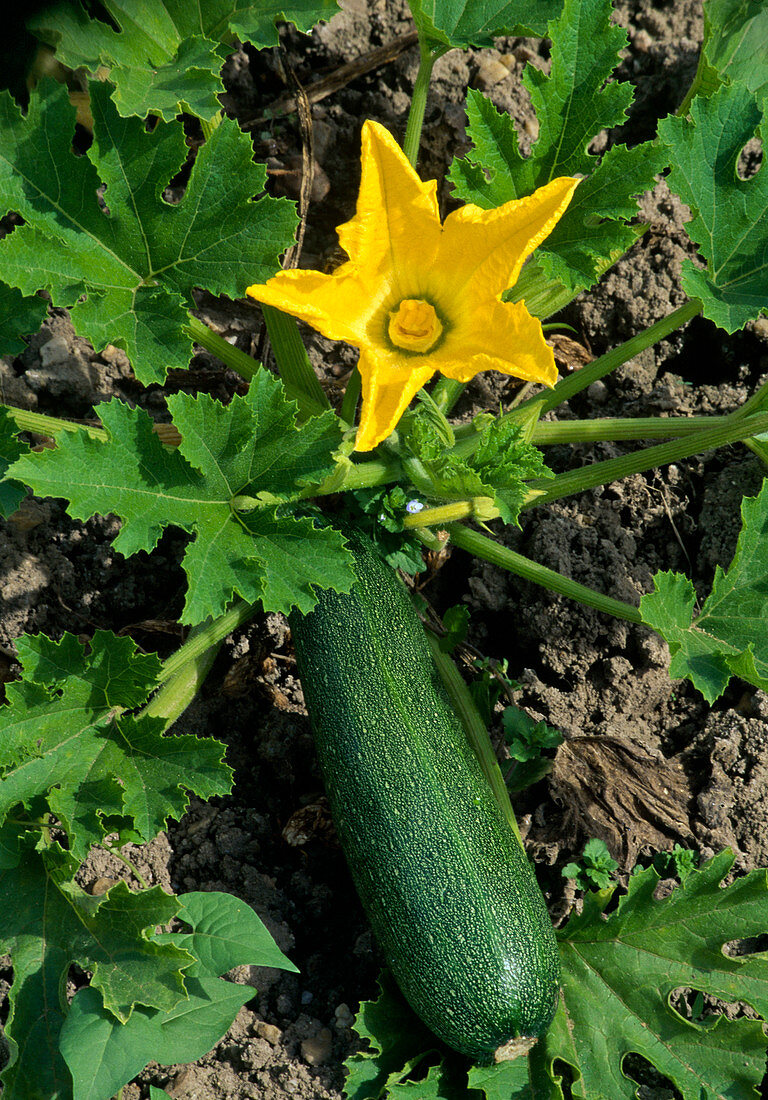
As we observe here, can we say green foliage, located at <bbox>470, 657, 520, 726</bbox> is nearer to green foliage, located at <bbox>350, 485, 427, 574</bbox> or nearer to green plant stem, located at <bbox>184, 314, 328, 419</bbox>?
green foliage, located at <bbox>350, 485, 427, 574</bbox>

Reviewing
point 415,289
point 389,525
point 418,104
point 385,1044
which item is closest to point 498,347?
point 415,289

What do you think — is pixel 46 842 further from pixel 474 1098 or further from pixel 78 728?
pixel 474 1098

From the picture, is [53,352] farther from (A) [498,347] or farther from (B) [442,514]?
(A) [498,347]

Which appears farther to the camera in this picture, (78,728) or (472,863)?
(472,863)

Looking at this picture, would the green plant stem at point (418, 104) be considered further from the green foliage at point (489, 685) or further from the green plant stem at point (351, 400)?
the green foliage at point (489, 685)

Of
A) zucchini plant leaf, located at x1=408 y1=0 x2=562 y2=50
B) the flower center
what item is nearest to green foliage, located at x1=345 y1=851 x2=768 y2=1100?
the flower center

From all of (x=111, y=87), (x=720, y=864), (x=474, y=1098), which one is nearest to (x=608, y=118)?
(x=111, y=87)

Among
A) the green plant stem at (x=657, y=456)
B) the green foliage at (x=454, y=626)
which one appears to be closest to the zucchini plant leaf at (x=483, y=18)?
the green plant stem at (x=657, y=456)
